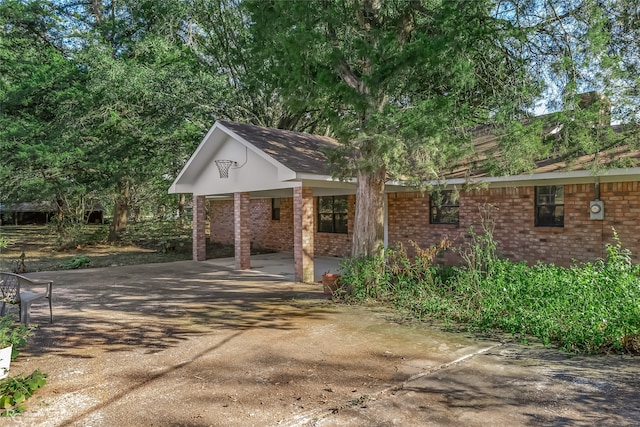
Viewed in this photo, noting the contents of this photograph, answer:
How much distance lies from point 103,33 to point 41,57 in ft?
9.31

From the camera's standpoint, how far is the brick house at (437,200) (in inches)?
370

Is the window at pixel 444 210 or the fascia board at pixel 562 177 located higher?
the fascia board at pixel 562 177

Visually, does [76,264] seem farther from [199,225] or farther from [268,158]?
[268,158]

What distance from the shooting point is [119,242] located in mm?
20844

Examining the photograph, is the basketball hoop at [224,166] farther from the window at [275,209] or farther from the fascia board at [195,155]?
the window at [275,209]

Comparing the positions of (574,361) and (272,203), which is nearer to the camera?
(574,361)

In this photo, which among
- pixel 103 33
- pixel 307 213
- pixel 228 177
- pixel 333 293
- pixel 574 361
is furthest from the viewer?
pixel 103 33

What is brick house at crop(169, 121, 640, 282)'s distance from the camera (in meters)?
9.41

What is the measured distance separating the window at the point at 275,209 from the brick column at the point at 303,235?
7.58 m

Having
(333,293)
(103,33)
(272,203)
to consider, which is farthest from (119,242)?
(333,293)

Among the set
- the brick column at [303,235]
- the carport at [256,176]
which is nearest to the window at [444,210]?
the carport at [256,176]

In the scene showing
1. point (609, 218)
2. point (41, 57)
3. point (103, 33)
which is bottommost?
point (609, 218)

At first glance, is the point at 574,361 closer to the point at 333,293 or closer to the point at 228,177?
the point at 333,293

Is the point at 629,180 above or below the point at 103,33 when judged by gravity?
below
